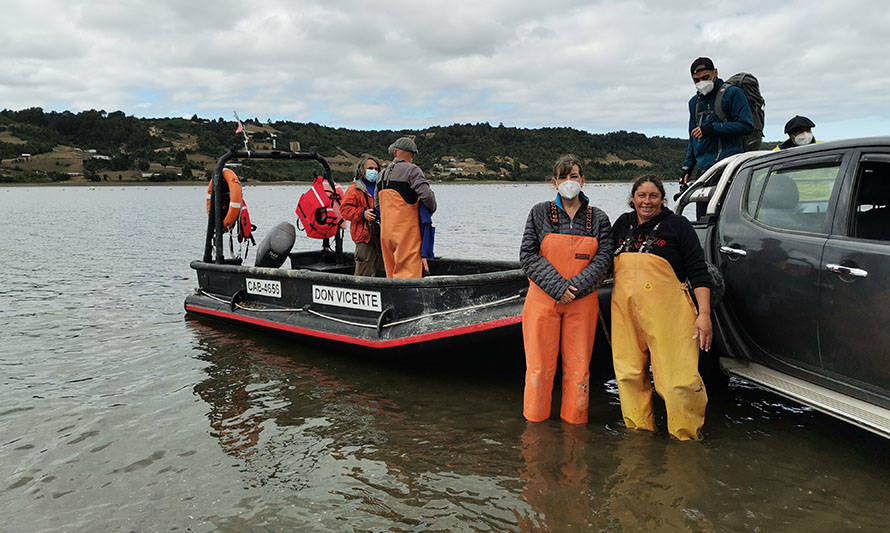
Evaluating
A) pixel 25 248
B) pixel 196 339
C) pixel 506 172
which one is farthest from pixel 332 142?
pixel 196 339

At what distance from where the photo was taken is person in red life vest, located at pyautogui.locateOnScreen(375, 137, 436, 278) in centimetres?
616

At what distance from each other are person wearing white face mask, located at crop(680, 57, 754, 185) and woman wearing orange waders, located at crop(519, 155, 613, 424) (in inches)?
89.0

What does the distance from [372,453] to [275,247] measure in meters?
4.64

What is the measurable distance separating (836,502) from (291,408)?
13.6 feet

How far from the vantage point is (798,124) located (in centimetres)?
612

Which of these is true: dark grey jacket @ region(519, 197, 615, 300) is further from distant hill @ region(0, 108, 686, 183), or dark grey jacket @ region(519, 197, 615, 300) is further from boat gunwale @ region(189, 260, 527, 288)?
distant hill @ region(0, 108, 686, 183)

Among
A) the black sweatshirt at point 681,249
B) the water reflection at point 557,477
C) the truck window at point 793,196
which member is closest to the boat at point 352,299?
the water reflection at point 557,477

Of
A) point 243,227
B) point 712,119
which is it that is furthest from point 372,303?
point 712,119

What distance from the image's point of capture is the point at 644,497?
3.64 metres

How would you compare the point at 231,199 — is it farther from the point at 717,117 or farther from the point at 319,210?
the point at 717,117

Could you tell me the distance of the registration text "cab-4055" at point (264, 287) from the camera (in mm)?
7558

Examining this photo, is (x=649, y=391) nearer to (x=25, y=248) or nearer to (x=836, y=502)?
(x=836, y=502)

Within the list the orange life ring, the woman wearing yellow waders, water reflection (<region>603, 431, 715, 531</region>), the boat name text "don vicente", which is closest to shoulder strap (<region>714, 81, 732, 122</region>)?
the woman wearing yellow waders

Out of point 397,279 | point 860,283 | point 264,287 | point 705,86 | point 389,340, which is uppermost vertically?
point 705,86
